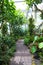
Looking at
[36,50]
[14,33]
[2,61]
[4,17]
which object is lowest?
[14,33]

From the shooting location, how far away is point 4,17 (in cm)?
715

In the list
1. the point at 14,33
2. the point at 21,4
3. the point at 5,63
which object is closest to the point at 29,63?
the point at 5,63

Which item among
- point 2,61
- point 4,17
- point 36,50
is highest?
point 4,17

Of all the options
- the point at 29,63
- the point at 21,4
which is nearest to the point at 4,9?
the point at 29,63

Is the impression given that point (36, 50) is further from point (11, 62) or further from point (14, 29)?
point (14, 29)

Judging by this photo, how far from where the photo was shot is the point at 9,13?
7.15m

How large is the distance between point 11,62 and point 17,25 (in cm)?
877

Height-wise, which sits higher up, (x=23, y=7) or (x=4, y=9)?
(x=4, y=9)

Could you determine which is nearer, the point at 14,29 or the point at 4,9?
the point at 4,9

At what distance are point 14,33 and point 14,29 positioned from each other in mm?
391

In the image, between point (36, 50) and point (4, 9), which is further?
point (36, 50)

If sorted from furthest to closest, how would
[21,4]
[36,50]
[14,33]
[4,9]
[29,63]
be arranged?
[21,4] < [14,33] < [36,50] < [29,63] < [4,9]

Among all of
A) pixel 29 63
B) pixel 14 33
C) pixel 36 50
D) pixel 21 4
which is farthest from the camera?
pixel 21 4

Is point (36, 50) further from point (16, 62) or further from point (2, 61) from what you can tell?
point (2, 61)
